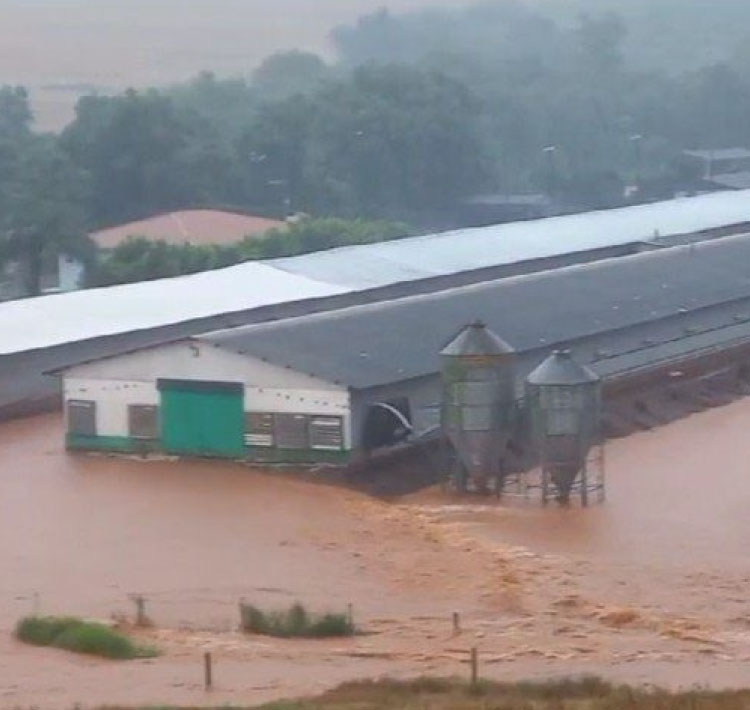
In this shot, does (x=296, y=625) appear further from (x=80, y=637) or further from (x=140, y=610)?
(x=80, y=637)

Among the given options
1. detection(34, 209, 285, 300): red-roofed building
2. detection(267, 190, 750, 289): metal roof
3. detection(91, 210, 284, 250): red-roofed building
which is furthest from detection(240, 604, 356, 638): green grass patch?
detection(91, 210, 284, 250): red-roofed building

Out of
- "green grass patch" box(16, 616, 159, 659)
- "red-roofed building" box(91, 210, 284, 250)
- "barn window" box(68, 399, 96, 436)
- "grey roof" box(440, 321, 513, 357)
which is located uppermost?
"red-roofed building" box(91, 210, 284, 250)

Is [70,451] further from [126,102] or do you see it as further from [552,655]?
[126,102]

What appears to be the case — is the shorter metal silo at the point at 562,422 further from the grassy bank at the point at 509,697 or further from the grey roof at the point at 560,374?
the grassy bank at the point at 509,697

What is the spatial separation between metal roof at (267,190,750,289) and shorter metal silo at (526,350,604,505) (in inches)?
405

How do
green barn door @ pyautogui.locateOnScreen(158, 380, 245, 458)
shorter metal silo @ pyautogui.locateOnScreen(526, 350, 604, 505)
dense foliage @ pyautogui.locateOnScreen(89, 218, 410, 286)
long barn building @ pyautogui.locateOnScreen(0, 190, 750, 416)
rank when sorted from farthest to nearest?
1. dense foliage @ pyautogui.locateOnScreen(89, 218, 410, 286)
2. long barn building @ pyautogui.locateOnScreen(0, 190, 750, 416)
3. green barn door @ pyautogui.locateOnScreen(158, 380, 245, 458)
4. shorter metal silo @ pyautogui.locateOnScreen(526, 350, 604, 505)

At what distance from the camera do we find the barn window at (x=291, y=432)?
2120 cm

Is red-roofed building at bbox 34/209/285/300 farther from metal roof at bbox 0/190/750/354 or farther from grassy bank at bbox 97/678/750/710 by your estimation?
A: grassy bank at bbox 97/678/750/710

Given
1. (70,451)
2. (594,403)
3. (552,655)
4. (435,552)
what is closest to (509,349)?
(594,403)

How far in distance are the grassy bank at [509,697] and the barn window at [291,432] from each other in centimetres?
804

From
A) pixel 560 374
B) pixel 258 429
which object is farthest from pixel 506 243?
pixel 560 374

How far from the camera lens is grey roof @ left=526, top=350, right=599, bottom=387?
20.2 meters

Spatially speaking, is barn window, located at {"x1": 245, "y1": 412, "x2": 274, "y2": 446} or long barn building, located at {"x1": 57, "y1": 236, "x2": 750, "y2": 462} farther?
barn window, located at {"x1": 245, "y1": 412, "x2": 274, "y2": 446}

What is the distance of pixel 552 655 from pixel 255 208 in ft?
111
